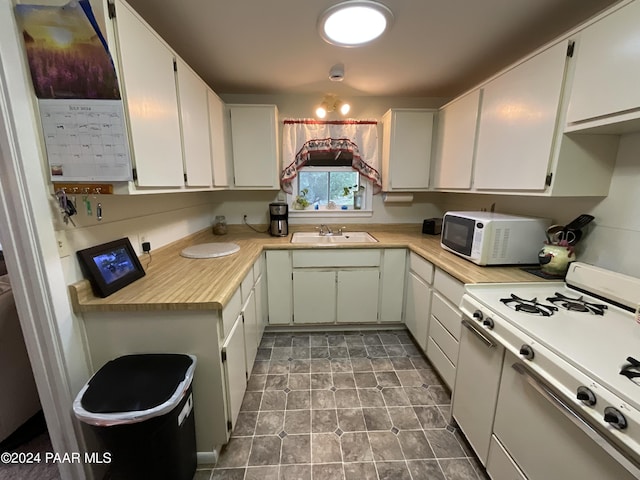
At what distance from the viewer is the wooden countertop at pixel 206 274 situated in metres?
1.16

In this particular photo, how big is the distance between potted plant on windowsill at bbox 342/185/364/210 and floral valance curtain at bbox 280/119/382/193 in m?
0.35

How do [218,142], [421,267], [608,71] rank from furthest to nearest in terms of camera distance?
[218,142] → [421,267] → [608,71]

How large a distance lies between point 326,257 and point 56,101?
187cm

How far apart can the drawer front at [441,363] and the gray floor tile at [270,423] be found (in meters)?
1.10

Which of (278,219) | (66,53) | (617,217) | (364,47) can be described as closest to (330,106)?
(364,47)

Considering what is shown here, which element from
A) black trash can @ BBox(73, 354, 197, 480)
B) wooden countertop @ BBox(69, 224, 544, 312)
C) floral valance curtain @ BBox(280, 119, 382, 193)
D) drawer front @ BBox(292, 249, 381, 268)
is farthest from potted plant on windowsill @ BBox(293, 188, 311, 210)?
black trash can @ BBox(73, 354, 197, 480)

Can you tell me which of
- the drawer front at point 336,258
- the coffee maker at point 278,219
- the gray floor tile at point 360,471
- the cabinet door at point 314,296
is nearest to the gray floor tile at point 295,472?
the gray floor tile at point 360,471

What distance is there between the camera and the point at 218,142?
2244 millimetres

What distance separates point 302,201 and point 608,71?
2304mm

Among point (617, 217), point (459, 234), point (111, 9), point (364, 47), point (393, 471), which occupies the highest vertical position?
point (364, 47)

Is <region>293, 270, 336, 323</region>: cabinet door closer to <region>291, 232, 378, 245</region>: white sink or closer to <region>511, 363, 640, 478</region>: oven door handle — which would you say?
<region>291, 232, 378, 245</region>: white sink

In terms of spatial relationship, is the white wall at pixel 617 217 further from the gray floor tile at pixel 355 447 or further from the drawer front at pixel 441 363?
the gray floor tile at pixel 355 447

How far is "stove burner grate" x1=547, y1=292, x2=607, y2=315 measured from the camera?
116cm

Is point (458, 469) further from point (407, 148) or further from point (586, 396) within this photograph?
point (407, 148)
